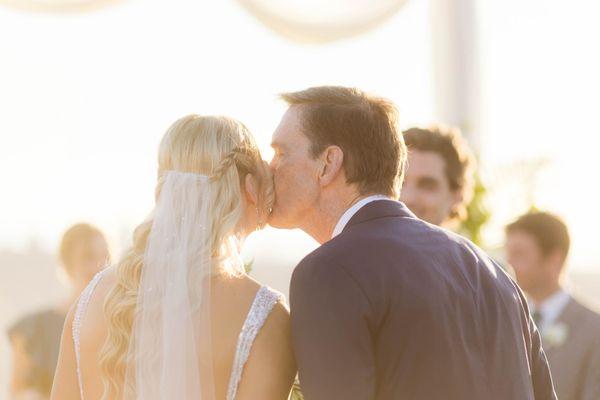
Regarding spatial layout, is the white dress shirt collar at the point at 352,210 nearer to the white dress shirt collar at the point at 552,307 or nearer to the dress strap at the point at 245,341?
the dress strap at the point at 245,341

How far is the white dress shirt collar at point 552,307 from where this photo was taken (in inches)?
251

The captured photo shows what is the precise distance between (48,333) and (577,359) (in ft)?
9.96

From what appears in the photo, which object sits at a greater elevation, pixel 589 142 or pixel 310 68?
pixel 310 68

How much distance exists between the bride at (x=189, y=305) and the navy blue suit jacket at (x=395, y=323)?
19 cm

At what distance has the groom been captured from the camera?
371 cm

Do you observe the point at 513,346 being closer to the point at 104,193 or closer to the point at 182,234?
the point at 182,234

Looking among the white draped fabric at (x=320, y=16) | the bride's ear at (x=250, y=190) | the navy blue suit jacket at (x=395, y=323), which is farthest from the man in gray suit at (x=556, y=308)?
the bride's ear at (x=250, y=190)

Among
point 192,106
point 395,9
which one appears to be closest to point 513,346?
point 192,106

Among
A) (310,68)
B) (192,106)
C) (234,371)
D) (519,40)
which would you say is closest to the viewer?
(234,371)

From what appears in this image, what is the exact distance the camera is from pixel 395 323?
373 cm

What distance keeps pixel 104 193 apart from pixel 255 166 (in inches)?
171

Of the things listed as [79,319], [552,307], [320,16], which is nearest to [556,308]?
[552,307]

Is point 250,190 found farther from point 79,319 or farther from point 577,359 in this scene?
point 577,359

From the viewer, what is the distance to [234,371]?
12.8ft
